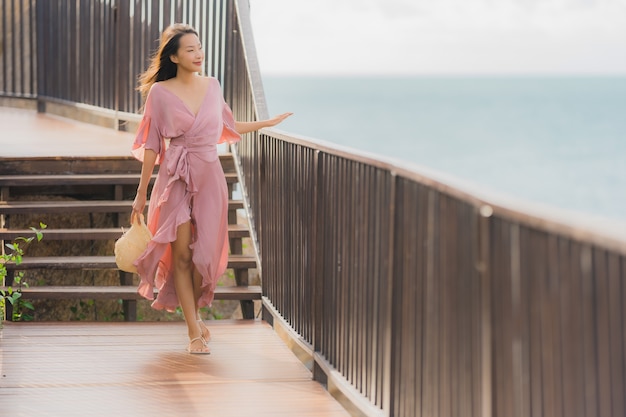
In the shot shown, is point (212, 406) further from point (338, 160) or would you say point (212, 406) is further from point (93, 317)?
point (93, 317)

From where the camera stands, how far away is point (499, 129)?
8769 centimetres

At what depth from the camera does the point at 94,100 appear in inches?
506

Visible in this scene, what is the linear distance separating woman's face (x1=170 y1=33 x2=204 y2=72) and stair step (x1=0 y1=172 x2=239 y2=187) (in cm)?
244

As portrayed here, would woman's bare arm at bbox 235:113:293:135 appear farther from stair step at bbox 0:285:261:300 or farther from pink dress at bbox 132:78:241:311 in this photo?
stair step at bbox 0:285:261:300

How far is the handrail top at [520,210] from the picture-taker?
100 inches

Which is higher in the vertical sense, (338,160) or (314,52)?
(314,52)

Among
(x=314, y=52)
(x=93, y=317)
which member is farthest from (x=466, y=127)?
(x=93, y=317)

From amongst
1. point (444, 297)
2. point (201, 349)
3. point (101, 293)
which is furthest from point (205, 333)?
point (444, 297)

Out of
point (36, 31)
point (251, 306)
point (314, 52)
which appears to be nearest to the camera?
point (251, 306)

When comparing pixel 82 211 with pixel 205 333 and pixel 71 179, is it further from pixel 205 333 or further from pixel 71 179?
pixel 205 333

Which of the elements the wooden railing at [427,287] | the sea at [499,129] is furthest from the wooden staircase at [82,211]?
the sea at [499,129]

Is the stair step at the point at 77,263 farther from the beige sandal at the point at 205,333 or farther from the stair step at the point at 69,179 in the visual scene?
the beige sandal at the point at 205,333

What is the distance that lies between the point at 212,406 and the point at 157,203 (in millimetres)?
1547

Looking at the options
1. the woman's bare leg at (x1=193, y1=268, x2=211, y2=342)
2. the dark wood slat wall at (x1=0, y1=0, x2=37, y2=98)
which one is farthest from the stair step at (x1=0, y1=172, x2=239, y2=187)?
the dark wood slat wall at (x1=0, y1=0, x2=37, y2=98)
